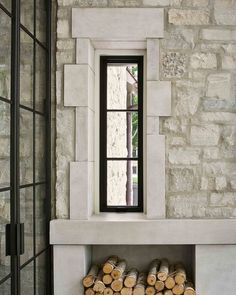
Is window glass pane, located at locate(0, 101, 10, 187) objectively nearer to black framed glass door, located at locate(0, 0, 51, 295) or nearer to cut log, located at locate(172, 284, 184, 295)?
black framed glass door, located at locate(0, 0, 51, 295)

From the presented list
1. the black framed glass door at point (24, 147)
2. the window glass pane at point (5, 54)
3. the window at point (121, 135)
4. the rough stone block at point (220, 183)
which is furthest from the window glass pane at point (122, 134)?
the window glass pane at point (5, 54)

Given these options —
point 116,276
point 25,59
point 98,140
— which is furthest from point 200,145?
point 25,59

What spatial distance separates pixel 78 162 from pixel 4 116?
98 cm

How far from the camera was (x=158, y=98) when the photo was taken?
3324 mm

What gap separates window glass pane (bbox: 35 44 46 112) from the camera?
10.1 feet

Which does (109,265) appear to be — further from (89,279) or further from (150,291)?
(150,291)

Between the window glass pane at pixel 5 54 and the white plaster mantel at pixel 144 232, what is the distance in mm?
1236

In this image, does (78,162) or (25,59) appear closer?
(25,59)

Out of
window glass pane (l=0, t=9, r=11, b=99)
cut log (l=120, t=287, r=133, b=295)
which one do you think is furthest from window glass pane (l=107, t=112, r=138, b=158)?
window glass pane (l=0, t=9, r=11, b=99)

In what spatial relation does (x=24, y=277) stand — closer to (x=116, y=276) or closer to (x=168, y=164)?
(x=116, y=276)

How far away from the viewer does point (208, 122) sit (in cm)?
333

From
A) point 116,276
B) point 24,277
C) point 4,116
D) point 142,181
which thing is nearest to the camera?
point 4,116

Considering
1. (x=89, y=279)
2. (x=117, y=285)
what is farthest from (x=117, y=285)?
(x=89, y=279)

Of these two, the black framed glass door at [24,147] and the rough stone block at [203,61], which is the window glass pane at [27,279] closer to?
the black framed glass door at [24,147]
